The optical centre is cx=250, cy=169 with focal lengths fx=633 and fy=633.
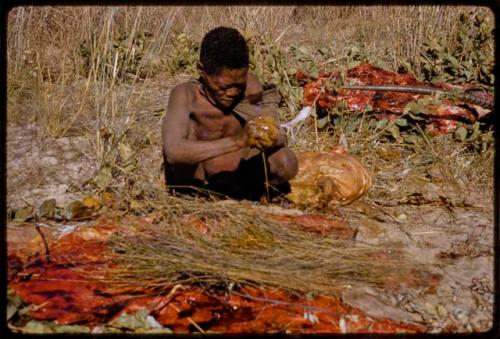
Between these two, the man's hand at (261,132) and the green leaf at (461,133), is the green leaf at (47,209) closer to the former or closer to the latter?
the man's hand at (261,132)

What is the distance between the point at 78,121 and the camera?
4.52 meters

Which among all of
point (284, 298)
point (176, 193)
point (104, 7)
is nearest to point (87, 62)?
point (104, 7)

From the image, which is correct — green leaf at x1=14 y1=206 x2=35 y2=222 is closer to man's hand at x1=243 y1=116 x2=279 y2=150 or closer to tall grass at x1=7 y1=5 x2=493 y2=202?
tall grass at x1=7 y1=5 x2=493 y2=202

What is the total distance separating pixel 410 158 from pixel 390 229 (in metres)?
0.99

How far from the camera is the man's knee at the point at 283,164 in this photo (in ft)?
11.1

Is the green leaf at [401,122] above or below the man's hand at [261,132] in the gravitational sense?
below

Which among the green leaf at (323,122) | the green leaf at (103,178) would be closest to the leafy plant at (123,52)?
the green leaf at (103,178)

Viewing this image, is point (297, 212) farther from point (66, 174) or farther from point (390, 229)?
point (66, 174)

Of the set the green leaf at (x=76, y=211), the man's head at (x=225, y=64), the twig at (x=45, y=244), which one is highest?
the man's head at (x=225, y=64)

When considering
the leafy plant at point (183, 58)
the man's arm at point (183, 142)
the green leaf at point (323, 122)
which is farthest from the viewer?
the leafy plant at point (183, 58)

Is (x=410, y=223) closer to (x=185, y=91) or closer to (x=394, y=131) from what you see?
(x=394, y=131)

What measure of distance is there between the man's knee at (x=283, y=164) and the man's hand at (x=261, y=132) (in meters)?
0.50

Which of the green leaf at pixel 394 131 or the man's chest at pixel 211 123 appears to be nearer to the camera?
the man's chest at pixel 211 123

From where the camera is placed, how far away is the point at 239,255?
2799mm
